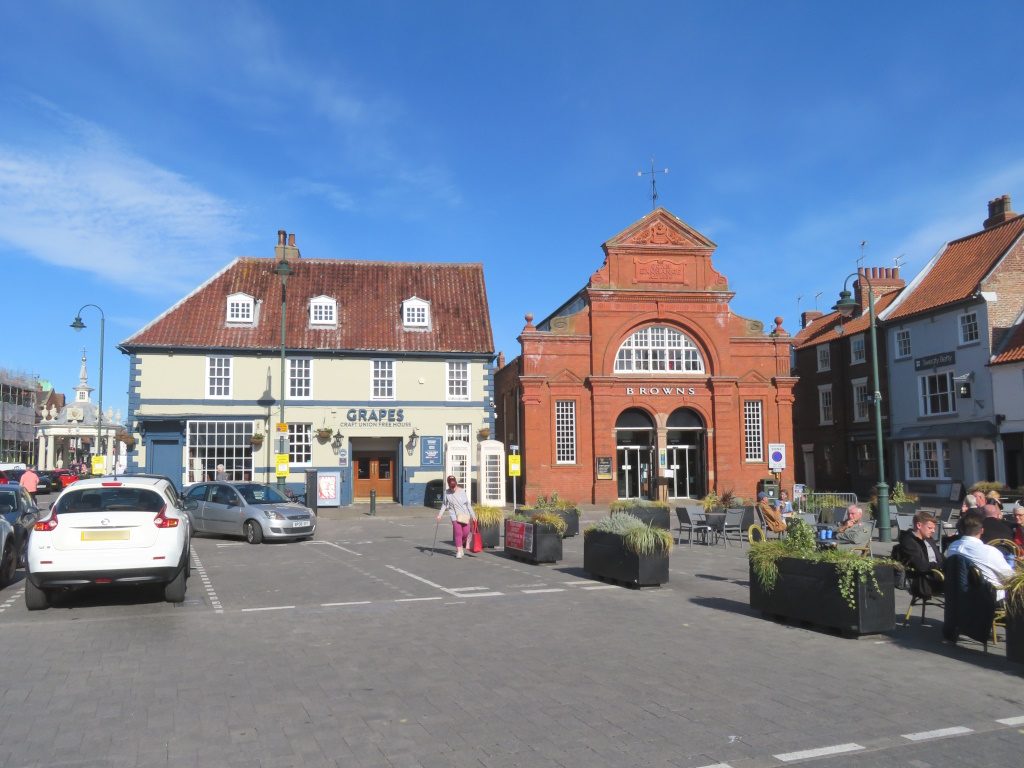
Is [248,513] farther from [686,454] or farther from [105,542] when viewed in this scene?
[686,454]

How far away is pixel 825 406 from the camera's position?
4416cm

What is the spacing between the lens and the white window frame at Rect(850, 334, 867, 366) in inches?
1604

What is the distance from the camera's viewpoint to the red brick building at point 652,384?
Answer: 3562 cm

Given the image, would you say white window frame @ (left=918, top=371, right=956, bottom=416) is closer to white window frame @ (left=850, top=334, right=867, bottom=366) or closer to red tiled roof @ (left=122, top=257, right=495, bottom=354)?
white window frame @ (left=850, top=334, right=867, bottom=366)

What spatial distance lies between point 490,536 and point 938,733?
1324 cm

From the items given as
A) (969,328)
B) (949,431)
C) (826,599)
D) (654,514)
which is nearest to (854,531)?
(826,599)

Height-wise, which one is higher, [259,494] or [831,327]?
[831,327]

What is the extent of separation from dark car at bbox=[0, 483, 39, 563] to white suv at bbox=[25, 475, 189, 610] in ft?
12.5

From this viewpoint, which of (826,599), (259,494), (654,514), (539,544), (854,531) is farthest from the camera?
(259,494)

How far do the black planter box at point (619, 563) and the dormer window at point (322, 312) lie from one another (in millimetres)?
23077

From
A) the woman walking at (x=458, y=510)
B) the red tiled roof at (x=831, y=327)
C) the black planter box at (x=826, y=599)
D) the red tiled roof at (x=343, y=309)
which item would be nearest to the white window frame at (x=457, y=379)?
the red tiled roof at (x=343, y=309)

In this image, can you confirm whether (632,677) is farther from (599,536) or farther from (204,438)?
(204,438)

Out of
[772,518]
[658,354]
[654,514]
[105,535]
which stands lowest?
[654,514]

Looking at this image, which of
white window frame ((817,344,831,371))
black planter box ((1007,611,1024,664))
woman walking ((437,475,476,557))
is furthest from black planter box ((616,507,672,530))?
white window frame ((817,344,831,371))
